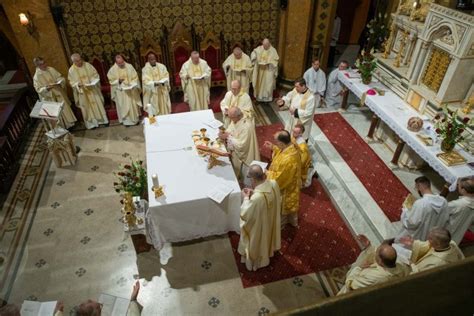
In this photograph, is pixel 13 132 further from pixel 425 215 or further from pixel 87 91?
pixel 425 215

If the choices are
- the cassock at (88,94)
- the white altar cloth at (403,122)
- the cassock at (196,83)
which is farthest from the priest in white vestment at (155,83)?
the white altar cloth at (403,122)

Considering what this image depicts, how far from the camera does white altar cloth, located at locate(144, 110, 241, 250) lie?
16.8ft

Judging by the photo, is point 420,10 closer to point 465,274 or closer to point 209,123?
point 209,123

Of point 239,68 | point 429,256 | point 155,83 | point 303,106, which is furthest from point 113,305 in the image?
point 239,68

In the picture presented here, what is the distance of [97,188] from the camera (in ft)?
23.0

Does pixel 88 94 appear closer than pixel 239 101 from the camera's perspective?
No

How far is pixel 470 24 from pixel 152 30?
7.27 m

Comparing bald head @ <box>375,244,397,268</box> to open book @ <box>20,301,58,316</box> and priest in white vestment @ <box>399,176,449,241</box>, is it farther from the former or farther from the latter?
open book @ <box>20,301,58,316</box>

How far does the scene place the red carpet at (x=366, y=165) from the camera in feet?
21.6

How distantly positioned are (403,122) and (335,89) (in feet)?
8.63

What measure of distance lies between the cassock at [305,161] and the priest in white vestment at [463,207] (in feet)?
7.63

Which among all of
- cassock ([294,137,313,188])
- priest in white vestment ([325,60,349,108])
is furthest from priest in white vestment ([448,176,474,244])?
priest in white vestment ([325,60,349,108])

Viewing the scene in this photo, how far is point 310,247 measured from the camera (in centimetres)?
575

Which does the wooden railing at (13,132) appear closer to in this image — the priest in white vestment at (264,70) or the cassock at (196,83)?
the cassock at (196,83)
